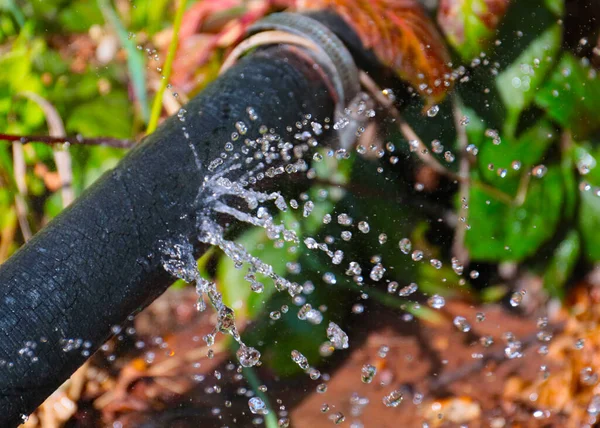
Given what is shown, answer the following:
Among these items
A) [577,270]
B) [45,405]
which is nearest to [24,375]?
[45,405]

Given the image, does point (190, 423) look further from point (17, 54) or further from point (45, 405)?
point (17, 54)

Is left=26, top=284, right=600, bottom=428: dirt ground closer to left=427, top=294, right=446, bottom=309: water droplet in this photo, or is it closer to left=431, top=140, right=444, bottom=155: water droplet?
left=427, top=294, right=446, bottom=309: water droplet

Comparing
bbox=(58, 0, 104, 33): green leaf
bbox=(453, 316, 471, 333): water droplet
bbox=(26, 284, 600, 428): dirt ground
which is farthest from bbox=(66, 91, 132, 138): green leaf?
bbox=(453, 316, 471, 333): water droplet

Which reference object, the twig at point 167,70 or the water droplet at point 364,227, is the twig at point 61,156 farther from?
the water droplet at point 364,227

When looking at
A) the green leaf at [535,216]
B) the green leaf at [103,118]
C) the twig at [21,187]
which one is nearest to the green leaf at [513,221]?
the green leaf at [535,216]

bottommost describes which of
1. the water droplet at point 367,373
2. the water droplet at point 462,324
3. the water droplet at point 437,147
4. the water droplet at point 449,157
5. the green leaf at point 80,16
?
the water droplet at point 462,324

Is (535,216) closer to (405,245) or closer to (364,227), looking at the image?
(405,245)

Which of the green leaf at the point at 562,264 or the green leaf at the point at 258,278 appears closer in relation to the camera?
the green leaf at the point at 258,278
